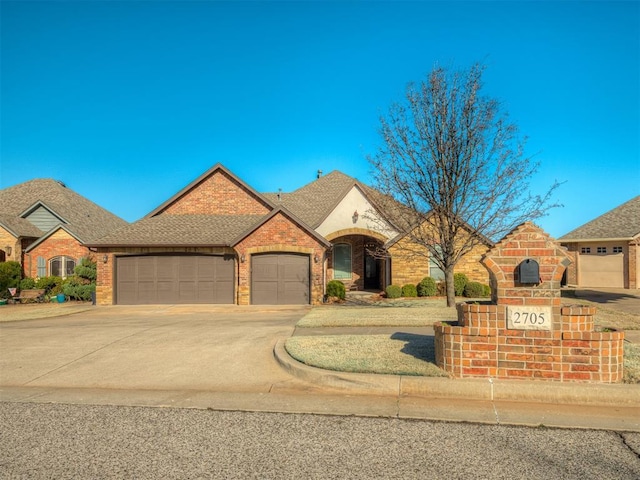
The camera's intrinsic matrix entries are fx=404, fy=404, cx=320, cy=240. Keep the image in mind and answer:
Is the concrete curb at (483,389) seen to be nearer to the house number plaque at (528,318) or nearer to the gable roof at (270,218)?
the house number plaque at (528,318)

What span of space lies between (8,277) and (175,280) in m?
9.54

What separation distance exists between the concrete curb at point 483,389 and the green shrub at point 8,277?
69.1 ft

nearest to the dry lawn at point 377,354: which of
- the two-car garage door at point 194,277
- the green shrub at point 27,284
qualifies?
the two-car garage door at point 194,277

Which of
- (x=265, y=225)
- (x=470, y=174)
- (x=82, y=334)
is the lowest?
(x=82, y=334)

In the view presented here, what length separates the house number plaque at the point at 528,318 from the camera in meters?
5.35

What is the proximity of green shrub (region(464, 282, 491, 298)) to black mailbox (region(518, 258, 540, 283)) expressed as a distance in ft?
45.2

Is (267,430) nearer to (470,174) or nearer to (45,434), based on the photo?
(45,434)

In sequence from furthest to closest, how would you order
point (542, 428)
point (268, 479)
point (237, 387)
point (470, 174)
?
point (470, 174) < point (237, 387) < point (542, 428) < point (268, 479)

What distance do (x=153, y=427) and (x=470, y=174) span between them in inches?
416

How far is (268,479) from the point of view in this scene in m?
3.35

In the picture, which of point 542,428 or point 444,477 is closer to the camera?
point 444,477

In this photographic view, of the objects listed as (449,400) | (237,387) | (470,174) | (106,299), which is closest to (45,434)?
(237,387)

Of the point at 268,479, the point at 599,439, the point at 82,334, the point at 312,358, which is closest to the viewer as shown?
the point at 268,479

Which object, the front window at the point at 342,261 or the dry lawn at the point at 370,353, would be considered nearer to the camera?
the dry lawn at the point at 370,353
